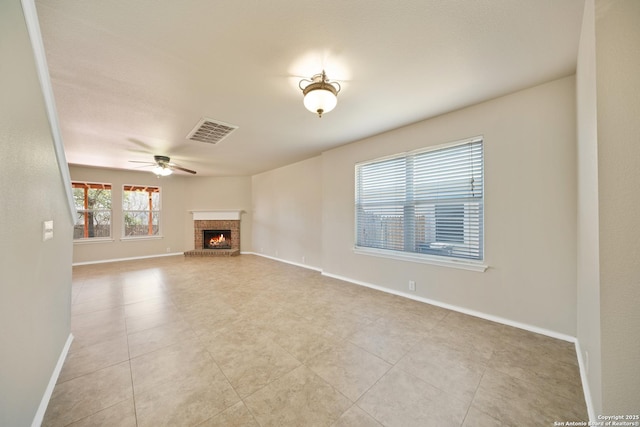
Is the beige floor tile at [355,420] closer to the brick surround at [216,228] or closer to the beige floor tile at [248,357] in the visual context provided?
the beige floor tile at [248,357]

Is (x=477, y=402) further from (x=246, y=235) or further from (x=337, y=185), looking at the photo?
(x=246, y=235)

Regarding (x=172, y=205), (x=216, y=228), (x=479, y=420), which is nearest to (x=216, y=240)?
(x=216, y=228)

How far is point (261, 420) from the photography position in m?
1.43

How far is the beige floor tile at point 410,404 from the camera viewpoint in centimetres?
144

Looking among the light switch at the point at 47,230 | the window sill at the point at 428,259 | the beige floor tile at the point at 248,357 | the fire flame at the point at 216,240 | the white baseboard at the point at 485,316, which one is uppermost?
the light switch at the point at 47,230

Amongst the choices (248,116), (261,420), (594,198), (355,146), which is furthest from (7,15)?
(355,146)

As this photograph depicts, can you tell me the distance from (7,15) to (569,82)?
4.16m

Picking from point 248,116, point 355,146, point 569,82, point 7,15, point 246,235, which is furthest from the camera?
point 246,235

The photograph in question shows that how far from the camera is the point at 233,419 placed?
56.7 inches

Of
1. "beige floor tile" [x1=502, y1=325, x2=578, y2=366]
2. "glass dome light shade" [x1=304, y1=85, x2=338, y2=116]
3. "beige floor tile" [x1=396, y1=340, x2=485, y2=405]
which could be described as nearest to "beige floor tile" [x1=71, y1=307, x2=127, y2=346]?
"beige floor tile" [x1=396, y1=340, x2=485, y2=405]

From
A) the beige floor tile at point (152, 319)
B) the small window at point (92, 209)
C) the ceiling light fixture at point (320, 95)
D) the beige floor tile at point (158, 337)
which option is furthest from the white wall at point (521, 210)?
the small window at point (92, 209)

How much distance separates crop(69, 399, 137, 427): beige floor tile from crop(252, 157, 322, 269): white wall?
399 centimetres

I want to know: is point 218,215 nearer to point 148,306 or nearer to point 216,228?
point 216,228

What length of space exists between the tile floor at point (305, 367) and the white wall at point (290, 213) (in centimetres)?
229
